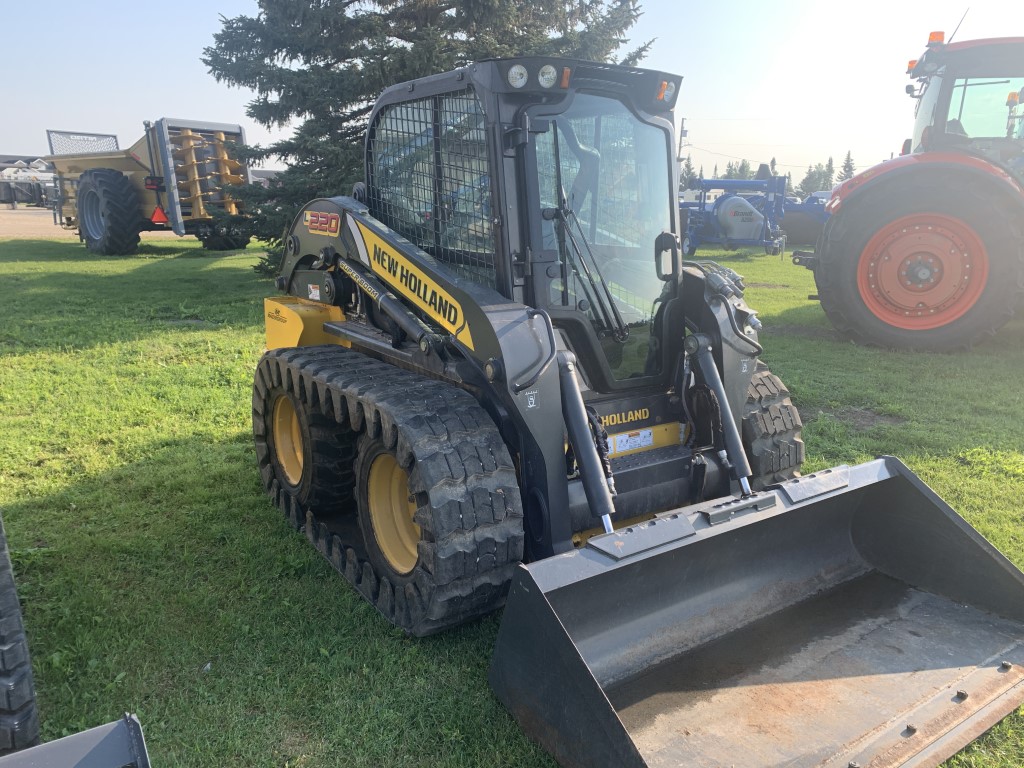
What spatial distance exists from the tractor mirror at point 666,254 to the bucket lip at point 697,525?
3.92 feet

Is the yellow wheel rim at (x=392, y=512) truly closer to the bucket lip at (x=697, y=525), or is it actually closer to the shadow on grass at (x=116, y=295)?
the bucket lip at (x=697, y=525)

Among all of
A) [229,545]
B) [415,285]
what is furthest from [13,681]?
[415,285]

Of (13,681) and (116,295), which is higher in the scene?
(116,295)

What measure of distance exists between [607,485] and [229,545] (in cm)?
215

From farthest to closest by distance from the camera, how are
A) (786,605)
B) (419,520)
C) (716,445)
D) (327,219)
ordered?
(327,219)
(716,445)
(786,605)
(419,520)

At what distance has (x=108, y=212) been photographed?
15047mm

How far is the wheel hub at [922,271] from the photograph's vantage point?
24.9 feet

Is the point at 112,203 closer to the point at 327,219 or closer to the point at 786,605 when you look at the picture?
the point at 327,219

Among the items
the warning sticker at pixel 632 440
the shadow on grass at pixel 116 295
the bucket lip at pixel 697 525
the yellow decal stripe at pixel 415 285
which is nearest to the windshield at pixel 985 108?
the bucket lip at pixel 697 525

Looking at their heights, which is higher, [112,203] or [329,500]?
[112,203]

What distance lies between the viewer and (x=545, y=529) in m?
2.97

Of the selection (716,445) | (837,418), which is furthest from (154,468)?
(837,418)

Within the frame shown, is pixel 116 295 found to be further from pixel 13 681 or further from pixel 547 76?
pixel 13 681

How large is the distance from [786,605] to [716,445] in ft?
2.49
